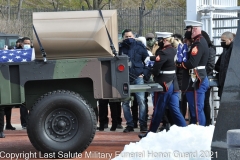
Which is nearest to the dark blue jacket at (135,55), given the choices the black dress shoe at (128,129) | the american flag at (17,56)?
the black dress shoe at (128,129)

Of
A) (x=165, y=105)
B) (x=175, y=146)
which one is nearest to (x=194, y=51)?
(x=165, y=105)

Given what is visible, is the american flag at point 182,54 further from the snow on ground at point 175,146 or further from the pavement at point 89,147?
the snow on ground at point 175,146

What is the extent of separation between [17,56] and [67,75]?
0.81m

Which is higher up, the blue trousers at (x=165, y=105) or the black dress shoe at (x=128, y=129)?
the blue trousers at (x=165, y=105)

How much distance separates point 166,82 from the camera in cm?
1112

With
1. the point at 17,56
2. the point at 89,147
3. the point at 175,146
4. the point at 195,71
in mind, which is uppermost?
the point at 17,56

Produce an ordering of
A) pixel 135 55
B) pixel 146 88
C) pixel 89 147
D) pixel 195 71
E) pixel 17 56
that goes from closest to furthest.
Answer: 1. pixel 17 56
2. pixel 146 88
3. pixel 89 147
4. pixel 195 71
5. pixel 135 55

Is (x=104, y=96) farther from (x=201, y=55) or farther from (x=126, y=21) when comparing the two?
(x=126, y=21)

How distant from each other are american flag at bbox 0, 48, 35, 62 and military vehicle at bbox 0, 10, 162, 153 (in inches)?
4.0

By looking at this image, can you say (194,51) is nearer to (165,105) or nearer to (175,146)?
(165,105)

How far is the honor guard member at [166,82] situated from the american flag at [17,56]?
227 centimetres

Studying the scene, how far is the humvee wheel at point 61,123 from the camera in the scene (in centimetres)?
969

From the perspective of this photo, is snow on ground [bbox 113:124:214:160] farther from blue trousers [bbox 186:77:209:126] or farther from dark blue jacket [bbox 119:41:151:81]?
dark blue jacket [bbox 119:41:151:81]

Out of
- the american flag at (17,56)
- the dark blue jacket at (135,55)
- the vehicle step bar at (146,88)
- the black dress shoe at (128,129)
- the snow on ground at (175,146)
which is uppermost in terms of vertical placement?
the american flag at (17,56)
